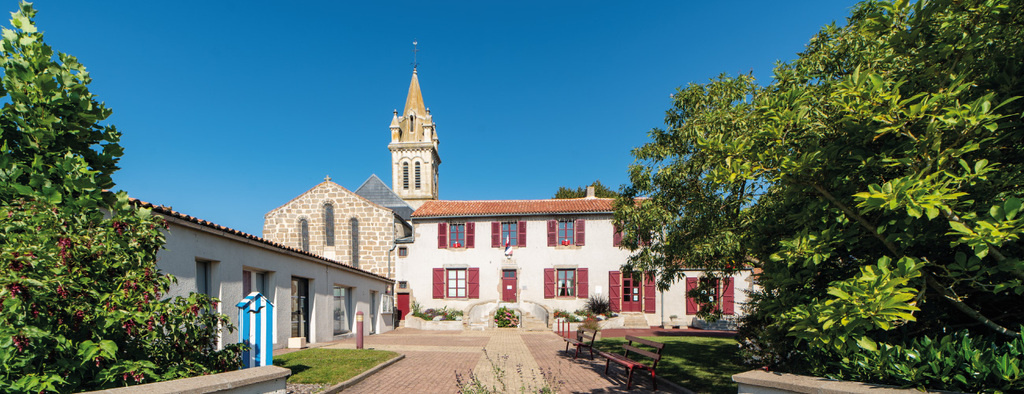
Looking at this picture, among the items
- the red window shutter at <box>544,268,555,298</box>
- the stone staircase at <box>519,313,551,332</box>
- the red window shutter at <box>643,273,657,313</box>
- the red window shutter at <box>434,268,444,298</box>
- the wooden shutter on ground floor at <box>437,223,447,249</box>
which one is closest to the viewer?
the stone staircase at <box>519,313,551,332</box>

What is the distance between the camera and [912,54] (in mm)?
4316

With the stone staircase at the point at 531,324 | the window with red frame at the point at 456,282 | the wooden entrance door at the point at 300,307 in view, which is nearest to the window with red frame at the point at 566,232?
the stone staircase at the point at 531,324

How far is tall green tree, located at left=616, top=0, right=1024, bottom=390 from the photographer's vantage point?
3369mm

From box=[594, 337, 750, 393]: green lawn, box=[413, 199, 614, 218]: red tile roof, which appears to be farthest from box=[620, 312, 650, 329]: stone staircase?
box=[594, 337, 750, 393]: green lawn

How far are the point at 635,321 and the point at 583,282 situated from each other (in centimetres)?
336

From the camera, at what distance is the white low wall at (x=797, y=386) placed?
398 centimetres

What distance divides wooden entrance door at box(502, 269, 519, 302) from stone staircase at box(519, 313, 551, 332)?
7.03ft

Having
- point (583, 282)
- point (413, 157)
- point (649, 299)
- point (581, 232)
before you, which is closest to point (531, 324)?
point (583, 282)

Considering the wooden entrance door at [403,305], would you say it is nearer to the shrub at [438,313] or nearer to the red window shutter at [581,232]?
the shrub at [438,313]

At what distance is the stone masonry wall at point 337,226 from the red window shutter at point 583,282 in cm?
1048

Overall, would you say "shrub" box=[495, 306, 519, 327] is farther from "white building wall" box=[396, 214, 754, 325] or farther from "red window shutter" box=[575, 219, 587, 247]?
"red window shutter" box=[575, 219, 587, 247]

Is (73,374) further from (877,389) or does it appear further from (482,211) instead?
(482,211)

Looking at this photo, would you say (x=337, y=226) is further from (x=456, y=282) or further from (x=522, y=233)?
(x=522, y=233)

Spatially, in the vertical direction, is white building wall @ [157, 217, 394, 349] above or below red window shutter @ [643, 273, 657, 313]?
above
